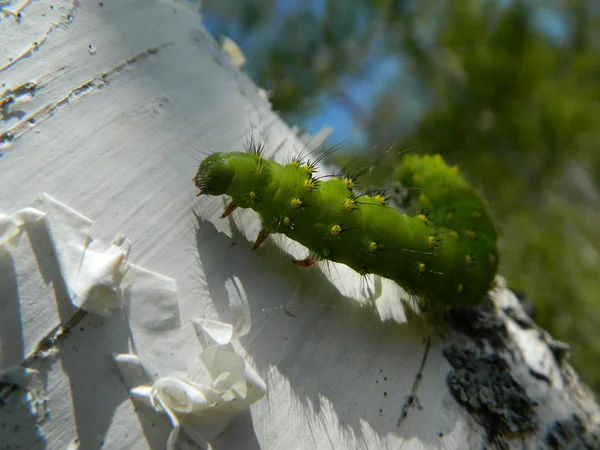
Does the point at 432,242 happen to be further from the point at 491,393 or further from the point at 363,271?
the point at 491,393

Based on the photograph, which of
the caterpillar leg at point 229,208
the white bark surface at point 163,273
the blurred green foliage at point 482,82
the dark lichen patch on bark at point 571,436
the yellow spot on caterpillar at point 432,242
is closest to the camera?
the white bark surface at point 163,273

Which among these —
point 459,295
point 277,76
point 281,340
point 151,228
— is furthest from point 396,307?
point 277,76

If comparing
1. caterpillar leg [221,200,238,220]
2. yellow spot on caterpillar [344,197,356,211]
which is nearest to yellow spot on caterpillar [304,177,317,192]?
yellow spot on caterpillar [344,197,356,211]

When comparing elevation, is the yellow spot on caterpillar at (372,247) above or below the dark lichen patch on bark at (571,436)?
above

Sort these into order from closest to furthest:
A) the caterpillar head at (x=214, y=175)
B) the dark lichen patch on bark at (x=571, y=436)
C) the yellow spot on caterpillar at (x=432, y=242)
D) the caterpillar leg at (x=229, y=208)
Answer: the caterpillar head at (x=214, y=175)
the caterpillar leg at (x=229, y=208)
the dark lichen patch on bark at (x=571, y=436)
the yellow spot on caterpillar at (x=432, y=242)

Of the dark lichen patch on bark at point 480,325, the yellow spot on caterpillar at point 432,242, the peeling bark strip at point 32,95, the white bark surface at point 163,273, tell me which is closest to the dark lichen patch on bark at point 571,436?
the white bark surface at point 163,273

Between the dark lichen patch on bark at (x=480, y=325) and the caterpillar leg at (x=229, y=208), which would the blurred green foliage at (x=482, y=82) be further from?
the caterpillar leg at (x=229, y=208)

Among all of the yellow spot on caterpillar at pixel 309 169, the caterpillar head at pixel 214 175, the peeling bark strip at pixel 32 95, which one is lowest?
the yellow spot on caterpillar at pixel 309 169

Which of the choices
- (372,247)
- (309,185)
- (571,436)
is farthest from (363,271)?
(571,436)

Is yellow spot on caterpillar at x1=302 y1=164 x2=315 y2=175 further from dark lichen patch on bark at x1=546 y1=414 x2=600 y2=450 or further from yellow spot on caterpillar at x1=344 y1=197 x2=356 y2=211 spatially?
dark lichen patch on bark at x1=546 y1=414 x2=600 y2=450
